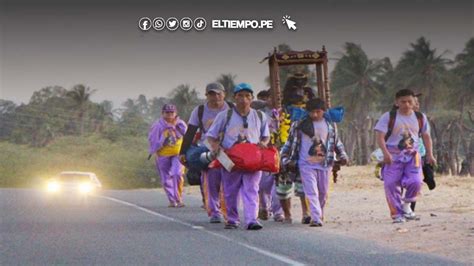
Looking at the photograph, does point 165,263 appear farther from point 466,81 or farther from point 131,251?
point 466,81

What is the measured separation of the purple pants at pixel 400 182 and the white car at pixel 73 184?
13.8 meters

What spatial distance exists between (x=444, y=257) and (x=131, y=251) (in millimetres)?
2910

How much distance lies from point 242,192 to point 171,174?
6.26m

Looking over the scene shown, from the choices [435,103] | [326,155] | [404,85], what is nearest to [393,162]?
[326,155]

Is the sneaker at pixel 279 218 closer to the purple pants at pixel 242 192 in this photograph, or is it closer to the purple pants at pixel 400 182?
the purple pants at pixel 242 192

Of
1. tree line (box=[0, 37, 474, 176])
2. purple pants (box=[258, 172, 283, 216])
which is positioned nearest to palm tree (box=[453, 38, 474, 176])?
tree line (box=[0, 37, 474, 176])

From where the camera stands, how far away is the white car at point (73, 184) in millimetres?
25970

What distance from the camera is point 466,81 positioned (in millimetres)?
75938

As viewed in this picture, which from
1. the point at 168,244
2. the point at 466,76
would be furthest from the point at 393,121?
the point at 466,76

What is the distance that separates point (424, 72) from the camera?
80.6 meters

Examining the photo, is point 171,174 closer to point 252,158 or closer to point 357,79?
point 252,158

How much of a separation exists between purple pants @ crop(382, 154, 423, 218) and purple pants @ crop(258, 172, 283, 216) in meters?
1.53

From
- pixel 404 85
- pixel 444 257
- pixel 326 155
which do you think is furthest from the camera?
pixel 404 85

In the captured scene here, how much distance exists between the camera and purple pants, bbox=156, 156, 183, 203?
687 inches
